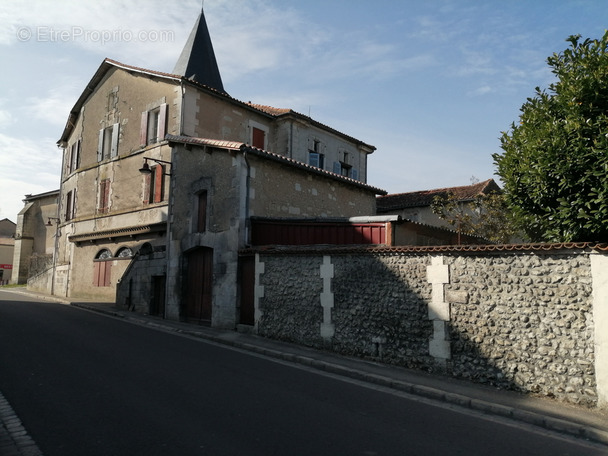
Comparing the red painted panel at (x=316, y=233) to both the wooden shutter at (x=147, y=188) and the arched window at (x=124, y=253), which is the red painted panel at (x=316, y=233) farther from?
the arched window at (x=124, y=253)

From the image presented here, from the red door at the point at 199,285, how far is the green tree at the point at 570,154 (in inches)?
363

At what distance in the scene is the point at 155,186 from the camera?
1869 cm

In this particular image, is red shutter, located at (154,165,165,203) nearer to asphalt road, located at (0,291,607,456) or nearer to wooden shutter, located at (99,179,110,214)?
wooden shutter, located at (99,179,110,214)

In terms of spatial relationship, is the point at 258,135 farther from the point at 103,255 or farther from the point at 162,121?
the point at 103,255

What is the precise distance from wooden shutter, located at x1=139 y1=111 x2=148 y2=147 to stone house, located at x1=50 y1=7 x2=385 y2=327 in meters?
0.05

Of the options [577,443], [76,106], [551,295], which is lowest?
[577,443]

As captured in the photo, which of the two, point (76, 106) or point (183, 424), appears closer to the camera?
point (183, 424)

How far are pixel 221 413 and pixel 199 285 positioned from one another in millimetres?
9355

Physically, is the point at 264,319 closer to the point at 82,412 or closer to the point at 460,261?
the point at 460,261

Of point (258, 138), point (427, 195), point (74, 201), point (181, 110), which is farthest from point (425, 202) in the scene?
point (74, 201)

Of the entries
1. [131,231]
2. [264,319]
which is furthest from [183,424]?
[131,231]

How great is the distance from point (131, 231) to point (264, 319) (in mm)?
10463

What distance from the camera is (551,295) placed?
645 cm

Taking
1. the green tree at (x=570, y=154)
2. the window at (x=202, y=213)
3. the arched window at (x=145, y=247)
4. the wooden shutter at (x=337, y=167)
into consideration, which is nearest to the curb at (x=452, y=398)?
the green tree at (x=570, y=154)
